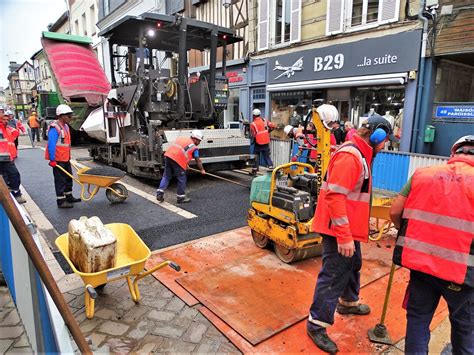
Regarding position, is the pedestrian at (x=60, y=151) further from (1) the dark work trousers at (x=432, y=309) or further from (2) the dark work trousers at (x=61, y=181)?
(1) the dark work trousers at (x=432, y=309)

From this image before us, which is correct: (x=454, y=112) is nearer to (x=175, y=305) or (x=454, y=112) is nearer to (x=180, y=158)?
(x=180, y=158)

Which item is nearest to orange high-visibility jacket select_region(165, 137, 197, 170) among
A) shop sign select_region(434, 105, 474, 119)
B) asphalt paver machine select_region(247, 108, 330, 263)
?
asphalt paver machine select_region(247, 108, 330, 263)

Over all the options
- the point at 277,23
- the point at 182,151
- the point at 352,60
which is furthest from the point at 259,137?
the point at 277,23

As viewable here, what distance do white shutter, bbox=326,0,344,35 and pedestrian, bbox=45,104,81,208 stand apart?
24.9ft

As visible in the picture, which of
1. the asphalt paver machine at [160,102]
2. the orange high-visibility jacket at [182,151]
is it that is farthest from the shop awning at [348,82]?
the orange high-visibility jacket at [182,151]

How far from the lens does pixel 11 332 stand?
8.74 ft

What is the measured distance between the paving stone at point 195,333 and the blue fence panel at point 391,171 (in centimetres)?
538

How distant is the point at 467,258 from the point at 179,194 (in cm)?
497

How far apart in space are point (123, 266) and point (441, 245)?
7.35ft

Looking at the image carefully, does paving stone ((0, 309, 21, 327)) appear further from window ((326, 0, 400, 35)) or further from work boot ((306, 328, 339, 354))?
window ((326, 0, 400, 35))

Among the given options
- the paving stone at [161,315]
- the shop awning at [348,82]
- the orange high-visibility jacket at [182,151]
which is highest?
the shop awning at [348,82]

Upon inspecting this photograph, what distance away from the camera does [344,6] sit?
30.5 ft

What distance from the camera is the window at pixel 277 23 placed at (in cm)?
1092

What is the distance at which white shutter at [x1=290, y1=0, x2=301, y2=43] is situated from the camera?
35.1 ft
